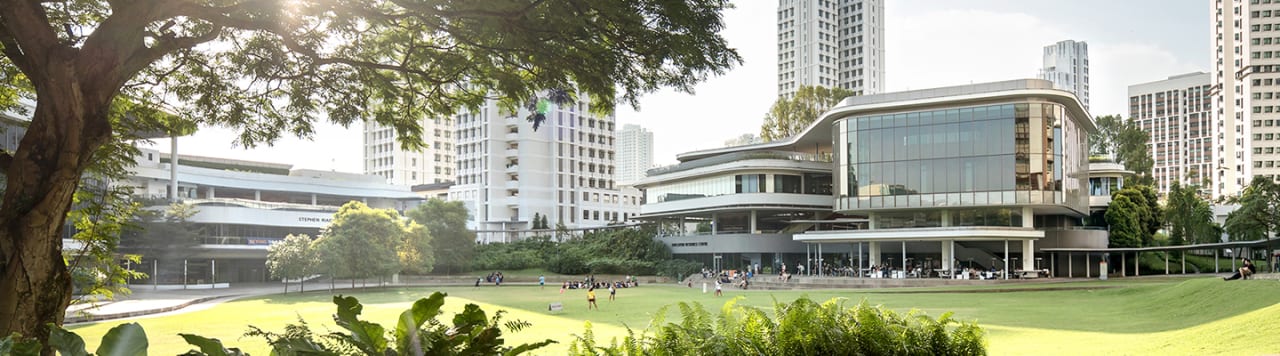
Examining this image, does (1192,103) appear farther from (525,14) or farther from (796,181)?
(525,14)

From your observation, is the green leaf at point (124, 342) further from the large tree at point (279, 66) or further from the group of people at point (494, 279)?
the group of people at point (494, 279)

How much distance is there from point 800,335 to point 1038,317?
21571mm

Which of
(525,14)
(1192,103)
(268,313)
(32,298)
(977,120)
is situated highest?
(1192,103)

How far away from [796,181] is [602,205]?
53346 millimetres

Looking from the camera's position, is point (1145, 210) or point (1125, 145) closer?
point (1145, 210)

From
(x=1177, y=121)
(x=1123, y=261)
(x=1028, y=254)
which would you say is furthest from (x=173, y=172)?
(x=1177, y=121)

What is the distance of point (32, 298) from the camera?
700 centimetres

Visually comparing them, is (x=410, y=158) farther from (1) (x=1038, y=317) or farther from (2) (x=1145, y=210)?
(1) (x=1038, y=317)

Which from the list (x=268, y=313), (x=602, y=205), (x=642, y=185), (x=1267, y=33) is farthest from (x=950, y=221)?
(x=1267, y=33)

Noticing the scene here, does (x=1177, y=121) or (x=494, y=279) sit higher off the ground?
(x=1177, y=121)

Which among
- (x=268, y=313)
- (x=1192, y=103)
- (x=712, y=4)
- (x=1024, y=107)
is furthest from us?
(x=1192, y=103)

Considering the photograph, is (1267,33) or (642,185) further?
(1267,33)

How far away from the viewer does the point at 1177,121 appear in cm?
17488

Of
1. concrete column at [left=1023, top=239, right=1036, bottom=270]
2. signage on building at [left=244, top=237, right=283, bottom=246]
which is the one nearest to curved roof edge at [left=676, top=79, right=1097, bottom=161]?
concrete column at [left=1023, top=239, right=1036, bottom=270]
